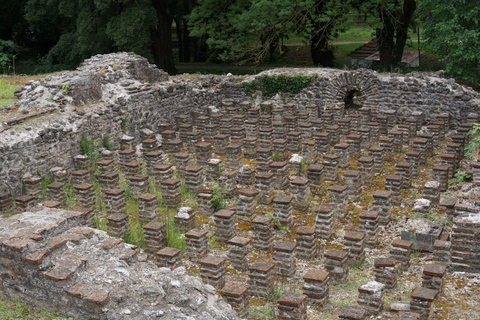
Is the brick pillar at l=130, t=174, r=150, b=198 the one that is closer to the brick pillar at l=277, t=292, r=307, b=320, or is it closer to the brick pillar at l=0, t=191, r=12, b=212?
the brick pillar at l=0, t=191, r=12, b=212

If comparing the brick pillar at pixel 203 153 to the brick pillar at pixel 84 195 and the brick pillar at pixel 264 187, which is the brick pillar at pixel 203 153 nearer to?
the brick pillar at pixel 264 187

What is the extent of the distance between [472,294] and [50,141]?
27.7ft

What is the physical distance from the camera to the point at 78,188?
10.1 meters

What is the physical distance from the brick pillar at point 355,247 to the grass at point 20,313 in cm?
459

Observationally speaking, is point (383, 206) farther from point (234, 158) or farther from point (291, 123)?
point (291, 123)

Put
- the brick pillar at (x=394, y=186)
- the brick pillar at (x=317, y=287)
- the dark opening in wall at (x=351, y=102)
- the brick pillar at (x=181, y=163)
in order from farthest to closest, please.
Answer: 1. the dark opening in wall at (x=351, y=102)
2. the brick pillar at (x=181, y=163)
3. the brick pillar at (x=394, y=186)
4. the brick pillar at (x=317, y=287)

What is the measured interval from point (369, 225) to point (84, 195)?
534 cm

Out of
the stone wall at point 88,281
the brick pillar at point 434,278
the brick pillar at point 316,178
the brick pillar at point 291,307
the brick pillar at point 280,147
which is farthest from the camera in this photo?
the brick pillar at point 280,147

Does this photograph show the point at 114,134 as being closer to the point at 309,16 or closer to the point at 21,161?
the point at 21,161

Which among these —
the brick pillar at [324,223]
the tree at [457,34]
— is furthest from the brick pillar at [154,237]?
the tree at [457,34]

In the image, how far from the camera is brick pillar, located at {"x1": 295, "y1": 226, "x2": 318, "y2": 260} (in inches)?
337

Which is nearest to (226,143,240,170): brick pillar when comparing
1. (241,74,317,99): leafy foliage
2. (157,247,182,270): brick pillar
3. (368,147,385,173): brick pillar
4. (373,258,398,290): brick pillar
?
(368,147,385,173): brick pillar


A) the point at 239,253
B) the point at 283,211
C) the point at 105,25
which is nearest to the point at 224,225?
the point at 239,253

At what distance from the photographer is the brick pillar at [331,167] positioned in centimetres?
1157
